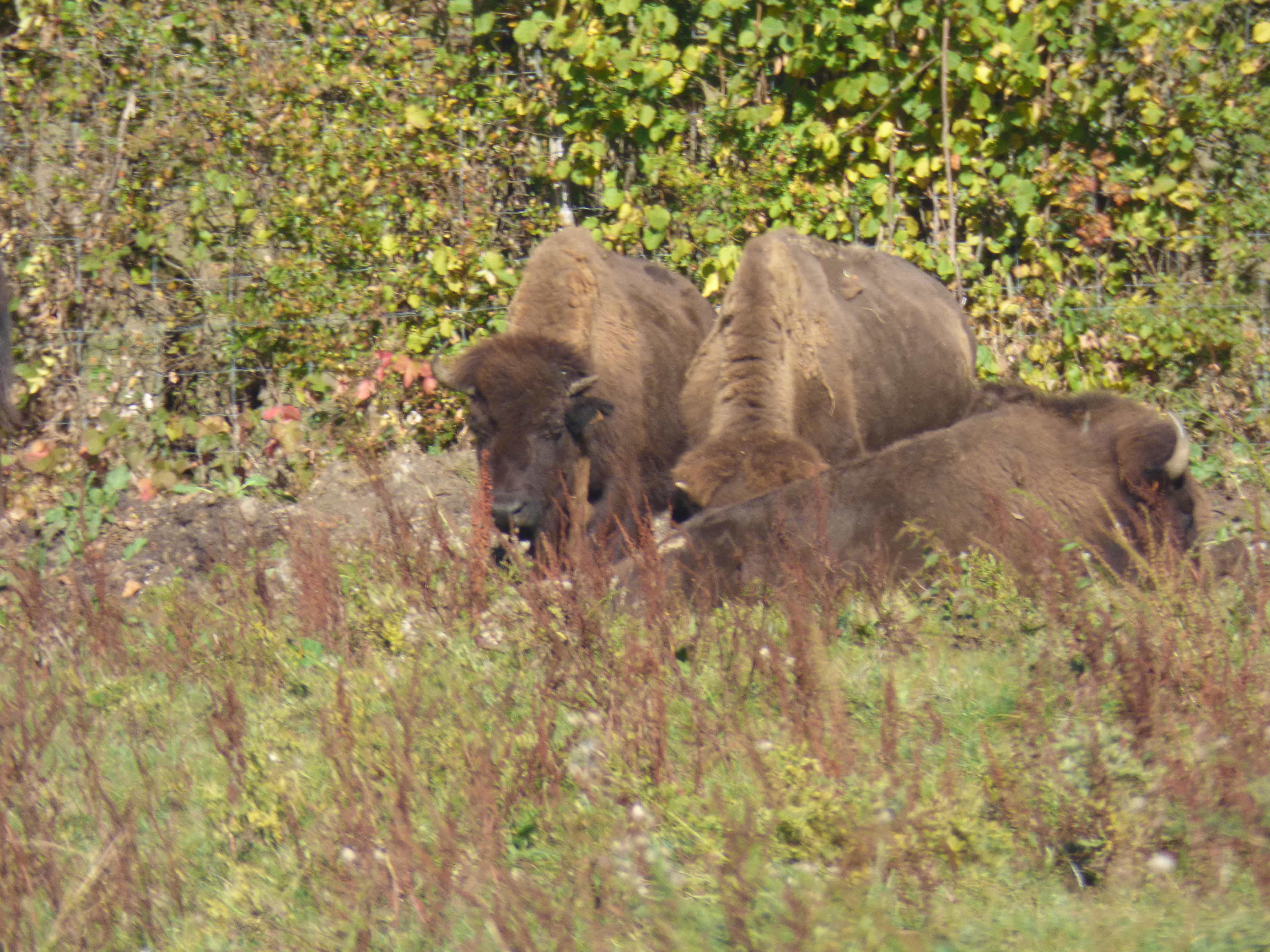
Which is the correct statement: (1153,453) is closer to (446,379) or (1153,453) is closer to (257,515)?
(446,379)

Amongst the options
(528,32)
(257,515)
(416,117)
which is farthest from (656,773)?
(528,32)

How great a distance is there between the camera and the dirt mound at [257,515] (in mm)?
7121

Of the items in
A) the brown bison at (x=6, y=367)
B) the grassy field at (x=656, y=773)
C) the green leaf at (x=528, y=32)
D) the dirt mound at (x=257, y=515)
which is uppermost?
the green leaf at (x=528, y=32)

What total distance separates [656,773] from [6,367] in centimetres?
357

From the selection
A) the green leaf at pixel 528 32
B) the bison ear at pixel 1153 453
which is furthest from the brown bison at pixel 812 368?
the green leaf at pixel 528 32

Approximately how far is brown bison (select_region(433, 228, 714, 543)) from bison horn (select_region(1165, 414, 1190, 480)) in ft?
8.49

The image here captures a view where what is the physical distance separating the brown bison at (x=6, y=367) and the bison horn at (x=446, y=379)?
2.13 metres

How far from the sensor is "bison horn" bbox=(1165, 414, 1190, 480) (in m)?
5.42

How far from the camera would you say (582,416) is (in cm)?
677

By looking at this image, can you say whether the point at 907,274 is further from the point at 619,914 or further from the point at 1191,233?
the point at 619,914

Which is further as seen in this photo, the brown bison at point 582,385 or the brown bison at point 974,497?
the brown bison at point 582,385

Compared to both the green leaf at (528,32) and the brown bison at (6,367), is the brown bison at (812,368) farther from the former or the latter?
the brown bison at (6,367)

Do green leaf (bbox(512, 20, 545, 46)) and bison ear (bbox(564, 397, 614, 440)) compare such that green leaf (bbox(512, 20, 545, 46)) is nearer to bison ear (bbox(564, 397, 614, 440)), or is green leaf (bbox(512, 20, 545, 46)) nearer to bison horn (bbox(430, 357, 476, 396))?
bison horn (bbox(430, 357, 476, 396))

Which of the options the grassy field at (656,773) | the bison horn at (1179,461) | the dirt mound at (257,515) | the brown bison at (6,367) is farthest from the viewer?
the dirt mound at (257,515)
